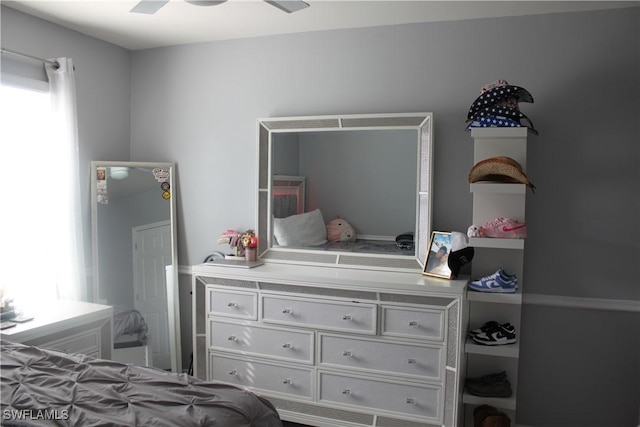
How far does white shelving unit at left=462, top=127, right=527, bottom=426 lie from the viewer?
279cm

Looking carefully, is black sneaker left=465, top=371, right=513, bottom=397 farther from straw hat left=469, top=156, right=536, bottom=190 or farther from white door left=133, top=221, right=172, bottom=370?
white door left=133, top=221, right=172, bottom=370

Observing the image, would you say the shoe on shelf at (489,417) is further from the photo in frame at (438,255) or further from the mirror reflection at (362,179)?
the mirror reflection at (362,179)

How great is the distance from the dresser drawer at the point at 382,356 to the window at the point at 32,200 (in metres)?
1.74

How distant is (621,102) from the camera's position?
9.51ft

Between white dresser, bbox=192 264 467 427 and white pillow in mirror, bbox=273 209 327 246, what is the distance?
220mm

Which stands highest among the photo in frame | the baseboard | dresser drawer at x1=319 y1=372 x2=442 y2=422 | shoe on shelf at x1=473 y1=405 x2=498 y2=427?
the photo in frame

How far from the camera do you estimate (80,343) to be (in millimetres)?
2869

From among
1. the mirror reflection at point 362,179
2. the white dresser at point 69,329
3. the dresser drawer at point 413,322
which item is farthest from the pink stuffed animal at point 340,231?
the white dresser at point 69,329

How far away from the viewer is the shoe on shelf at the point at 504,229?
2.81 m

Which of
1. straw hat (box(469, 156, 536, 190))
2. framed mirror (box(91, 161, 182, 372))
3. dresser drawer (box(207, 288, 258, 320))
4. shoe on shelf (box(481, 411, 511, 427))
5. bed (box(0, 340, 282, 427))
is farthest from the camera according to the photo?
framed mirror (box(91, 161, 182, 372))

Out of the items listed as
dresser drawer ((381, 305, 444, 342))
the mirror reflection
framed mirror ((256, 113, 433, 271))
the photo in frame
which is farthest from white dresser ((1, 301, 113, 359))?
the photo in frame

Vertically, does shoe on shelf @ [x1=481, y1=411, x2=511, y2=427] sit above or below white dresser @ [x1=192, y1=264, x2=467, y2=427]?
below

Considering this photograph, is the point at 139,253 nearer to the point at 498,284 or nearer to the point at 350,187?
the point at 350,187

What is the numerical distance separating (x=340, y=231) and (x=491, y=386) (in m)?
1.28
